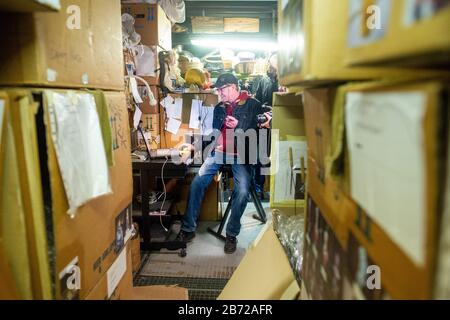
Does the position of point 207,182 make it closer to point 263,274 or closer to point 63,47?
point 263,274

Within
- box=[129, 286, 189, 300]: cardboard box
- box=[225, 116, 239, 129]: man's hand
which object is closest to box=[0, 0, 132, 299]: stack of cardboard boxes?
box=[129, 286, 189, 300]: cardboard box

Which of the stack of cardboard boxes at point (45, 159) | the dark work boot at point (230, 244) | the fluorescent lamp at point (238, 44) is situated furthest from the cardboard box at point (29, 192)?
the fluorescent lamp at point (238, 44)

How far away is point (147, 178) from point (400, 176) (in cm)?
242

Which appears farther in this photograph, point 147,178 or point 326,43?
point 147,178

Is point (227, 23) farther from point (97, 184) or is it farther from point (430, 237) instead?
point (430, 237)

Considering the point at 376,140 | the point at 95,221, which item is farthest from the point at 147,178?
the point at 376,140

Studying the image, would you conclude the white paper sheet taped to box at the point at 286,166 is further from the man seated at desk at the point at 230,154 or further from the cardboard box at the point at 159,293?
the man seated at desk at the point at 230,154

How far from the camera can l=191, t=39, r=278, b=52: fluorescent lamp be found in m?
4.76

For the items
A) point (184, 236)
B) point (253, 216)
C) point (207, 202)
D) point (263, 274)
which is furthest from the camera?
point (253, 216)

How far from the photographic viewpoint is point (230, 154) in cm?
298

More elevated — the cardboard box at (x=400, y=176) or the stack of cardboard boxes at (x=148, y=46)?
the stack of cardboard boxes at (x=148, y=46)

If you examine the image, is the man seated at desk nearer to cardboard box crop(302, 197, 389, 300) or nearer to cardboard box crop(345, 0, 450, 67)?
cardboard box crop(302, 197, 389, 300)

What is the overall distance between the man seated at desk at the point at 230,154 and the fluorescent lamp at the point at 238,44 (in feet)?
6.40

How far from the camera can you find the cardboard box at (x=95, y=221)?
0.83 metres
